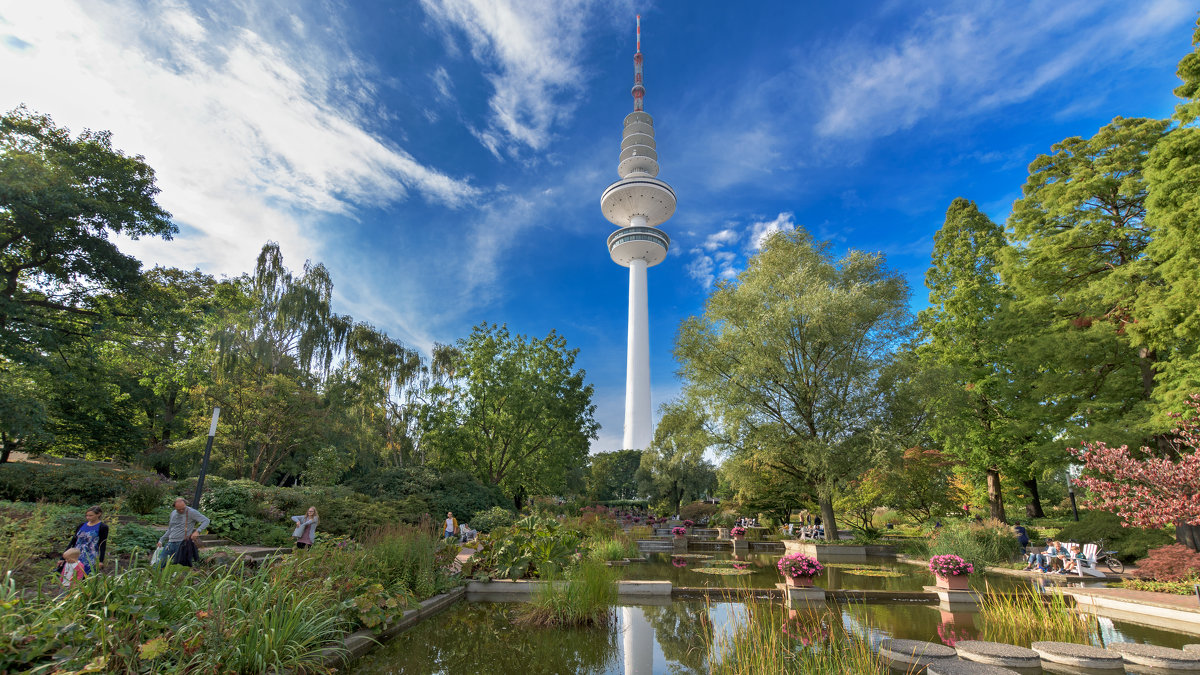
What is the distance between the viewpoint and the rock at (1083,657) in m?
5.67

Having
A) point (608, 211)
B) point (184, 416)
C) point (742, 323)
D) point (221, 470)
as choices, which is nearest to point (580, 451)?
point (742, 323)

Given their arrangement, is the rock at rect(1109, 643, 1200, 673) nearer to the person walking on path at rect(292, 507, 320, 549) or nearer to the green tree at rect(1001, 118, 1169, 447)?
Result: the green tree at rect(1001, 118, 1169, 447)

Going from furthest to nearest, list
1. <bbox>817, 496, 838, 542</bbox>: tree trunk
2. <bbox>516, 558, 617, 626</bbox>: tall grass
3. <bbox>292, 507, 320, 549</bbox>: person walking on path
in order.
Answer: <bbox>817, 496, 838, 542</bbox>: tree trunk, <bbox>292, 507, 320, 549</bbox>: person walking on path, <bbox>516, 558, 617, 626</bbox>: tall grass

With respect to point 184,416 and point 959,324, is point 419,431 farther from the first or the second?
point 959,324

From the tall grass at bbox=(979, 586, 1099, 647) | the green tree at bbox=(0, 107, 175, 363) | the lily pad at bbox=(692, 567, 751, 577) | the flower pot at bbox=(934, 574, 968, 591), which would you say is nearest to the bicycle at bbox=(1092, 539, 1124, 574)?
the flower pot at bbox=(934, 574, 968, 591)

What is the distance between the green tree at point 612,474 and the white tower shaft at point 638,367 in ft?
10.0

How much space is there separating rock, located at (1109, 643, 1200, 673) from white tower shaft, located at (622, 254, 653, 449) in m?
65.7

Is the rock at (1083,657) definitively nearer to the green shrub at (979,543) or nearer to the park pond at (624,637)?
the park pond at (624,637)

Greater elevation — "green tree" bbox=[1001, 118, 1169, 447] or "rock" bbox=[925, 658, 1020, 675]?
"green tree" bbox=[1001, 118, 1169, 447]

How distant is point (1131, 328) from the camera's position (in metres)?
14.2

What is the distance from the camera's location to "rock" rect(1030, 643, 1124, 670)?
18.6ft

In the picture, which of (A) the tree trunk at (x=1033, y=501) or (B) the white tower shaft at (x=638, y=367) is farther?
(B) the white tower shaft at (x=638, y=367)

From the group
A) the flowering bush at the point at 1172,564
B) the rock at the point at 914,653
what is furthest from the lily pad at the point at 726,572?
the flowering bush at the point at 1172,564

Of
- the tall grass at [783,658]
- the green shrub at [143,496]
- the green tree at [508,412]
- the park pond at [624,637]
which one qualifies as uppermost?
the green tree at [508,412]
